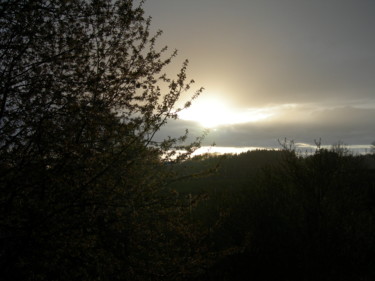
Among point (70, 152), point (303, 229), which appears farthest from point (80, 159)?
point (303, 229)

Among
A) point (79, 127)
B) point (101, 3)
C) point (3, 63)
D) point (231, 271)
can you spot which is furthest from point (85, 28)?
point (231, 271)

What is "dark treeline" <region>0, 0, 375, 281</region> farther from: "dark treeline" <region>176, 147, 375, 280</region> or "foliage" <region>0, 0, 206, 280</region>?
"dark treeline" <region>176, 147, 375, 280</region>

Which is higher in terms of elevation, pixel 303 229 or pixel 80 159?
pixel 80 159

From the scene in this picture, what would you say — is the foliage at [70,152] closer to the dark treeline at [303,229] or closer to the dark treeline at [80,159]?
the dark treeline at [80,159]

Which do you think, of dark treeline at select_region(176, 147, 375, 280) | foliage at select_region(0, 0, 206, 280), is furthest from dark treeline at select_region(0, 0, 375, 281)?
dark treeline at select_region(176, 147, 375, 280)

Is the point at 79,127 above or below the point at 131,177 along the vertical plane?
above

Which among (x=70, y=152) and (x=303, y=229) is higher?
(x=70, y=152)

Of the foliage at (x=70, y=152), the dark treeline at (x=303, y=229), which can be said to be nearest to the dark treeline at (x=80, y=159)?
the foliage at (x=70, y=152)

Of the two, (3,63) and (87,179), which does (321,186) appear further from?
(3,63)

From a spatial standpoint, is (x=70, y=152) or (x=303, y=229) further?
(x=303, y=229)

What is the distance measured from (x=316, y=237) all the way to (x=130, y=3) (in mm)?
13686

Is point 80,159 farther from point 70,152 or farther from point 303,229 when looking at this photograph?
point 303,229

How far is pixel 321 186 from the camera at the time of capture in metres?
14.1

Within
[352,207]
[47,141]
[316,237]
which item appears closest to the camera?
[47,141]
